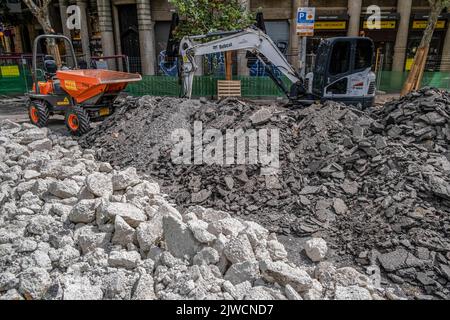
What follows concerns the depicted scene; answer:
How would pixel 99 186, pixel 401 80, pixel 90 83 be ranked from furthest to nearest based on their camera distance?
pixel 401 80
pixel 90 83
pixel 99 186

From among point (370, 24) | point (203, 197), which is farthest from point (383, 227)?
point (370, 24)

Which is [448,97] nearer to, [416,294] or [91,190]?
[416,294]

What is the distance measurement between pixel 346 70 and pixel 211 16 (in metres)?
6.98

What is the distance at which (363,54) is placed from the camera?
33.5ft

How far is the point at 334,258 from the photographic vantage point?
500cm

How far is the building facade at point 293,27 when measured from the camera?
19.3m

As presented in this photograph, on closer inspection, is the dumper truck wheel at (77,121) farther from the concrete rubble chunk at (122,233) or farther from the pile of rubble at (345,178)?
the concrete rubble chunk at (122,233)

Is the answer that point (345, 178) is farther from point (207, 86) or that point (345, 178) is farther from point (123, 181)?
point (207, 86)

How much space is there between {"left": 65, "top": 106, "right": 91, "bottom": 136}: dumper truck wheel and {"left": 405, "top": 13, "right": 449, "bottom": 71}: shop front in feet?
59.5

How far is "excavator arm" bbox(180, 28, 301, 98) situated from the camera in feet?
32.9

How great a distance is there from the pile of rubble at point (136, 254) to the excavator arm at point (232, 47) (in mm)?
5385

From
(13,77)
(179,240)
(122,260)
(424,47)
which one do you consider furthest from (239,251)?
(13,77)

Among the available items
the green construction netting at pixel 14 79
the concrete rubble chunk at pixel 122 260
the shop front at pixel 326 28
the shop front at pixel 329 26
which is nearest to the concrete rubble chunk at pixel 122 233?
the concrete rubble chunk at pixel 122 260

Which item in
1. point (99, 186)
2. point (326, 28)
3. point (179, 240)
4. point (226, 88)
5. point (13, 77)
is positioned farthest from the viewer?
point (326, 28)
